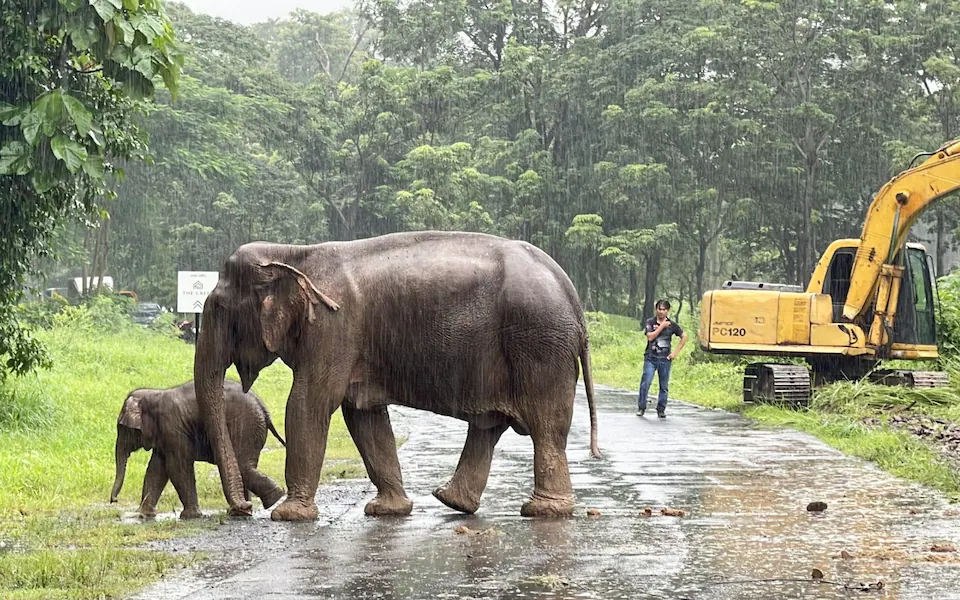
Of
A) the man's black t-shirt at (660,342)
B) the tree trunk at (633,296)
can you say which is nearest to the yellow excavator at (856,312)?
the man's black t-shirt at (660,342)

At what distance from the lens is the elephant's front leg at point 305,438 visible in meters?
9.95

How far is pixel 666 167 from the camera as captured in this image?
4422cm

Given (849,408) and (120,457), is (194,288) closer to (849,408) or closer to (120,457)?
(849,408)

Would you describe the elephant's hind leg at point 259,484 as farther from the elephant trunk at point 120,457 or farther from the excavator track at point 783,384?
the excavator track at point 783,384

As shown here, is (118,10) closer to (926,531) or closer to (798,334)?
(926,531)

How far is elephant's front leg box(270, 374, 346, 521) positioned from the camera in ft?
32.7

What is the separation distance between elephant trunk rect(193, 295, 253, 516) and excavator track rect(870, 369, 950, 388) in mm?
13129

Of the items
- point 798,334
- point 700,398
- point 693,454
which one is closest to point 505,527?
point 693,454

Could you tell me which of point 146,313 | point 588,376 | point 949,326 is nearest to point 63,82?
point 588,376

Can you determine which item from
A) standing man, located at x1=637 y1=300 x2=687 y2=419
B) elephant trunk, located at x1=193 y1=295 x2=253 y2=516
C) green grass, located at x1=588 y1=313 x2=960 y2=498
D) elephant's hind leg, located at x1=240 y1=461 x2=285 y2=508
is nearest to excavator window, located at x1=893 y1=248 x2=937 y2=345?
green grass, located at x1=588 y1=313 x2=960 y2=498

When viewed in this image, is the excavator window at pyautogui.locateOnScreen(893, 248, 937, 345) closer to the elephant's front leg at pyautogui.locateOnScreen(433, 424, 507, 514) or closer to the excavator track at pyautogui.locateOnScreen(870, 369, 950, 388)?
the excavator track at pyautogui.locateOnScreen(870, 369, 950, 388)

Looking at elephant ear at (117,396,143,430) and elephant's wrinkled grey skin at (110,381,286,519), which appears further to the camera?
elephant ear at (117,396,143,430)

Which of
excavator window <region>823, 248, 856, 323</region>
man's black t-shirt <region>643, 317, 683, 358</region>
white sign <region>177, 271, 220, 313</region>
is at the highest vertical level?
excavator window <region>823, 248, 856, 323</region>

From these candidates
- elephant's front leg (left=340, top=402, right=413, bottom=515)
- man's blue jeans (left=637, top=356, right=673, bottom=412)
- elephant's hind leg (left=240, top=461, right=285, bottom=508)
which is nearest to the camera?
elephant's front leg (left=340, top=402, right=413, bottom=515)
